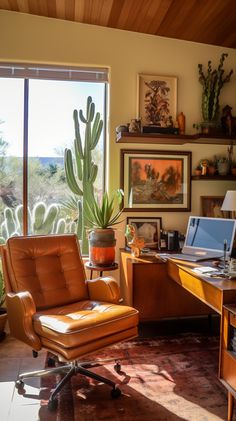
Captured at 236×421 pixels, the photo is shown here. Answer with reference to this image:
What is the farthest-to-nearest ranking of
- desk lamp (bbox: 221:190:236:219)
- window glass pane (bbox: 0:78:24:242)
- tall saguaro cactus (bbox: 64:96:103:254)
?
tall saguaro cactus (bbox: 64:96:103:254)
window glass pane (bbox: 0:78:24:242)
desk lamp (bbox: 221:190:236:219)

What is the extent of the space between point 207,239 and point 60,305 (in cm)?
128

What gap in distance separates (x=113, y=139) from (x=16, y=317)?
72.6 inches

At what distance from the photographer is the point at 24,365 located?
2.52 m

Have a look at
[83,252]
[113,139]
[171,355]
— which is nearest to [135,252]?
[83,252]

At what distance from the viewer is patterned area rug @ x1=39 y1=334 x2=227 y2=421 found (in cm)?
196

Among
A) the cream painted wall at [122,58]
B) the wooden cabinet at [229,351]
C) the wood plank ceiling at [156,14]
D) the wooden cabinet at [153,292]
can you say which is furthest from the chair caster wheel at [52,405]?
the wood plank ceiling at [156,14]

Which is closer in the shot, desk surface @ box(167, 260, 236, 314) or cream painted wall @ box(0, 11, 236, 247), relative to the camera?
desk surface @ box(167, 260, 236, 314)

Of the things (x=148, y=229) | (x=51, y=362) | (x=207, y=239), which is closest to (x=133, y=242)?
(x=148, y=229)

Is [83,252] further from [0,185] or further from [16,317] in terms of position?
[16,317]

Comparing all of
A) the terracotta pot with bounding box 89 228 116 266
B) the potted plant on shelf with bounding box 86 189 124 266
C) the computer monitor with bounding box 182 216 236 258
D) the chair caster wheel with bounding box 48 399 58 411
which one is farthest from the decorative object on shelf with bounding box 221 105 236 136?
the chair caster wheel with bounding box 48 399 58 411

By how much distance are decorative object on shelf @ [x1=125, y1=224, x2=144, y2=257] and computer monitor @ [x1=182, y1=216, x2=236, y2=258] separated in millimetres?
373

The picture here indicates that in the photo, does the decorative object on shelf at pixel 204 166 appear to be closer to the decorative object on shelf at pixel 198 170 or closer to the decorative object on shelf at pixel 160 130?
the decorative object on shelf at pixel 198 170

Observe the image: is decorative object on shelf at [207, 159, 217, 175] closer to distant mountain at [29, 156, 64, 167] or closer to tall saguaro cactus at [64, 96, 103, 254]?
tall saguaro cactus at [64, 96, 103, 254]

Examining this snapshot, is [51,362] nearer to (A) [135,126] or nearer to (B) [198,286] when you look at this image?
(B) [198,286]
